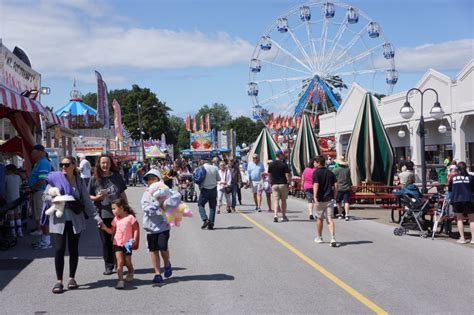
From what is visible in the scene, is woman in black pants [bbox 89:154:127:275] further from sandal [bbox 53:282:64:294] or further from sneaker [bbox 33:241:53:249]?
sneaker [bbox 33:241:53:249]

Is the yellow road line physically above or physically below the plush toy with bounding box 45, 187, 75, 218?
below

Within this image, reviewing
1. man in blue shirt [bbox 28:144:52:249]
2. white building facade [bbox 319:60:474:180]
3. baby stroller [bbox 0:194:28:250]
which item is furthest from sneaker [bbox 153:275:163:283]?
white building facade [bbox 319:60:474:180]

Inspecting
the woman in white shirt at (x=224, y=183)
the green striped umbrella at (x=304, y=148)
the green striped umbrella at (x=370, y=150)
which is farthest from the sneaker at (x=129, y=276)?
the green striped umbrella at (x=304, y=148)

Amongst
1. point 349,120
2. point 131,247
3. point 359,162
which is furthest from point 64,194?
point 349,120

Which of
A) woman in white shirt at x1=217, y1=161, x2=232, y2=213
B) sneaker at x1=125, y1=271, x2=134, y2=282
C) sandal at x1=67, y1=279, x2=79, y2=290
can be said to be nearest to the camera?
sandal at x1=67, y1=279, x2=79, y2=290

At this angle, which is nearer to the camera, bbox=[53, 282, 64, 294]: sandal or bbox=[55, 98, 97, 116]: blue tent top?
bbox=[53, 282, 64, 294]: sandal

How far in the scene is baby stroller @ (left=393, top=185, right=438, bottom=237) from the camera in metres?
12.9

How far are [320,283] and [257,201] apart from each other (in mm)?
11394

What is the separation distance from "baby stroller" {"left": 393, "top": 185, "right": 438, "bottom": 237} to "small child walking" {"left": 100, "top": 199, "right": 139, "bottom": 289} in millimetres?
6970

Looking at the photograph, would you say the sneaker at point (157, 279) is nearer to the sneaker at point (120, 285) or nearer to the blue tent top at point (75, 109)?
the sneaker at point (120, 285)

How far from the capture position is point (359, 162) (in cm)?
2120

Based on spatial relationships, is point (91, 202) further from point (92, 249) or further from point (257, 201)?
point (257, 201)

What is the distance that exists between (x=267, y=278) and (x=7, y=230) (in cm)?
Result: 610

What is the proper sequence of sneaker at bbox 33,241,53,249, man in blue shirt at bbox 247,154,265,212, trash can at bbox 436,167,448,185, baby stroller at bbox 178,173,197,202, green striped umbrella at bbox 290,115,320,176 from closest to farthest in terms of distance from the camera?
sneaker at bbox 33,241,53,249
man in blue shirt at bbox 247,154,265,212
baby stroller at bbox 178,173,197,202
green striped umbrella at bbox 290,115,320,176
trash can at bbox 436,167,448,185
